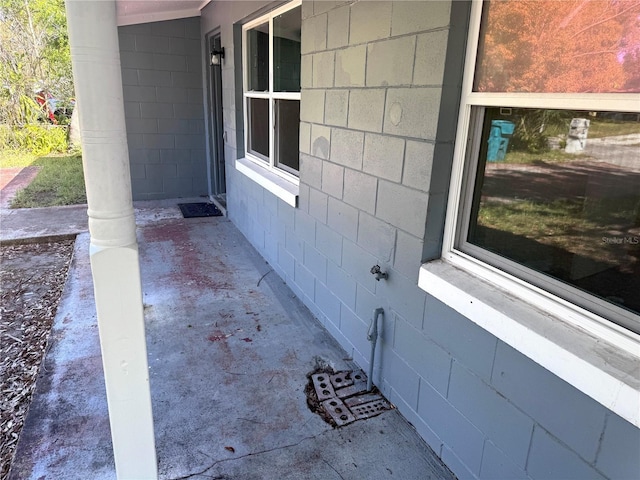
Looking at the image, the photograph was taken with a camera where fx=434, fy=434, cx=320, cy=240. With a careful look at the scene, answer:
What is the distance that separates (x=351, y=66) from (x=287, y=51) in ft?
4.30

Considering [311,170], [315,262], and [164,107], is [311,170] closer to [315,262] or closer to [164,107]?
[315,262]

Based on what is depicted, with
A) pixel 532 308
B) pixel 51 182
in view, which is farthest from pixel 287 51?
pixel 51 182

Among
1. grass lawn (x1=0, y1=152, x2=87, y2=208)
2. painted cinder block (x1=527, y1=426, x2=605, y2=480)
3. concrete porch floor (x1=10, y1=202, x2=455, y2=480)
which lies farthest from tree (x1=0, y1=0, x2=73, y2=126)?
painted cinder block (x1=527, y1=426, x2=605, y2=480)

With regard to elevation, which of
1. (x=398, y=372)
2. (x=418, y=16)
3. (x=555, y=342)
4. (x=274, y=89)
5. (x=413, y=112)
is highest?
(x=418, y=16)

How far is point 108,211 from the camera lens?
1.26 m

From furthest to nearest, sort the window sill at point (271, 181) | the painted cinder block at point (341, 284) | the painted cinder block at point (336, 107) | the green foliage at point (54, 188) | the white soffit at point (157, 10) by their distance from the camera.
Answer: the green foliage at point (54, 188), the white soffit at point (157, 10), the window sill at point (271, 181), the painted cinder block at point (341, 284), the painted cinder block at point (336, 107)

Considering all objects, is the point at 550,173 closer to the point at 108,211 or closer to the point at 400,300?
the point at 400,300

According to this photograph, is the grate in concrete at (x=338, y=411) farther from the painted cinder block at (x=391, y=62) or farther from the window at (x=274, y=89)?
the window at (x=274, y=89)

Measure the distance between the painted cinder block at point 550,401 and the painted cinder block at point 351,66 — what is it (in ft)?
5.04

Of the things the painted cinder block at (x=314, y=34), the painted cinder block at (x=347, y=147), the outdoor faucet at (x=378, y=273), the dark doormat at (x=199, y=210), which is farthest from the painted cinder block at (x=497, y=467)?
the dark doormat at (x=199, y=210)

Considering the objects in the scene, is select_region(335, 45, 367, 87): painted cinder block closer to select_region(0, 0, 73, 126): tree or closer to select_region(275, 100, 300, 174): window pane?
select_region(275, 100, 300, 174): window pane

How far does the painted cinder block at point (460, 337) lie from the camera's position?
1.65 meters

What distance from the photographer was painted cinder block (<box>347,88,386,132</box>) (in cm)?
218

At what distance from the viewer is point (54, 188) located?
6930 mm
